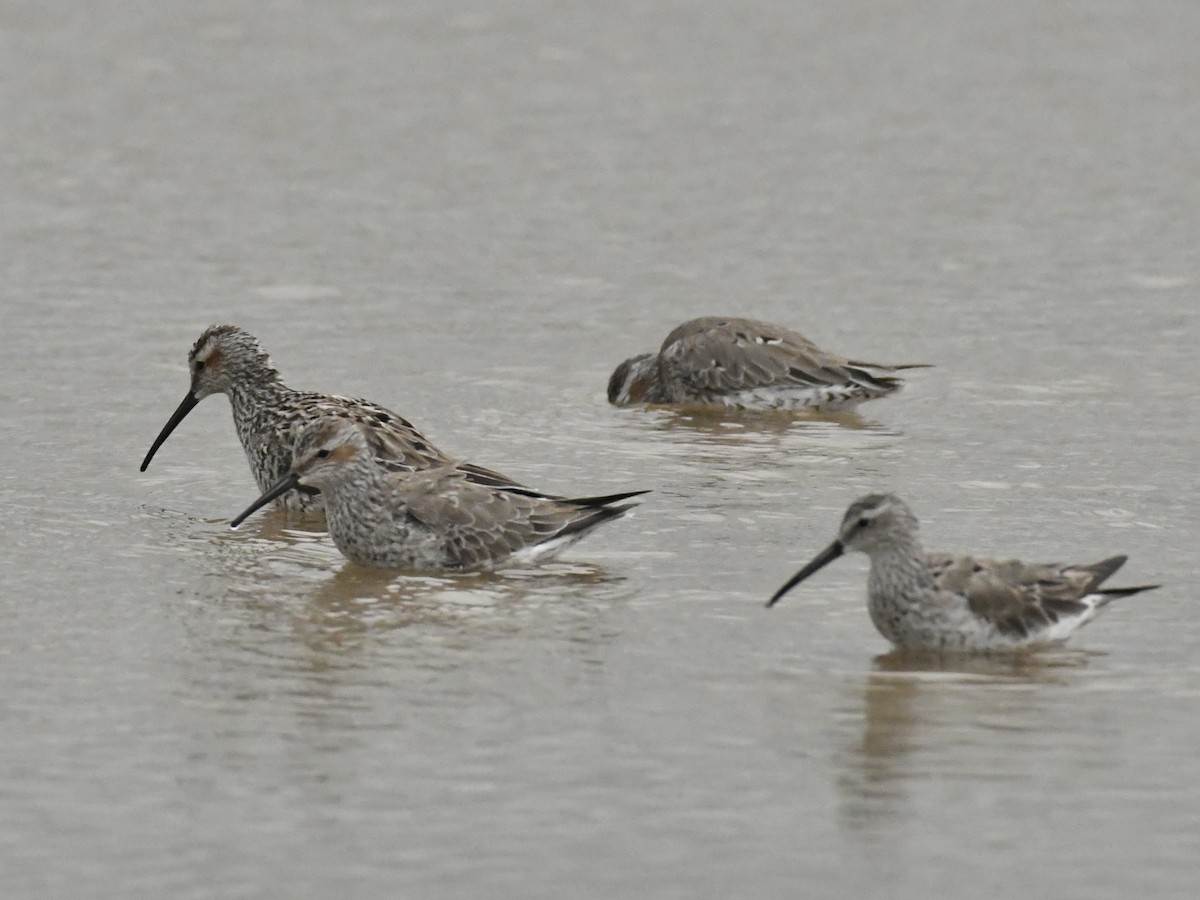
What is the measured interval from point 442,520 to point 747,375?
16.2 ft

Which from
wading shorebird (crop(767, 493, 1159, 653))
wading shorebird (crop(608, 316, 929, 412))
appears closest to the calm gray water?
wading shorebird (crop(767, 493, 1159, 653))

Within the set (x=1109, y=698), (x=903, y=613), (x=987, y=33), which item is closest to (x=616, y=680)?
(x=903, y=613)

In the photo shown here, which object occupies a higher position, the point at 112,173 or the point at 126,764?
the point at 112,173

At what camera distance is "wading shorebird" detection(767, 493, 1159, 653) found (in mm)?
9633

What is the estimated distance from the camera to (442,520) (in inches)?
446

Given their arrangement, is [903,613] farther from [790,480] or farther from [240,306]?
[240,306]

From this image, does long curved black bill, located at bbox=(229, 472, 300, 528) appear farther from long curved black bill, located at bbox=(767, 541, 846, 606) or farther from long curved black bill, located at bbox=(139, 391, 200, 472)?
long curved black bill, located at bbox=(767, 541, 846, 606)

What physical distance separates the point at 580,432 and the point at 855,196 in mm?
7145

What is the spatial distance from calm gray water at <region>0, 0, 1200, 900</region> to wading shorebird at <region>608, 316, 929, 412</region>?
0.33 m

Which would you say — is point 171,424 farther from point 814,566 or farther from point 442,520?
point 814,566

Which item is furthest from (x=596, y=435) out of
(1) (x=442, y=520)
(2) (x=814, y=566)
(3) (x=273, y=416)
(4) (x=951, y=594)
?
(4) (x=951, y=594)

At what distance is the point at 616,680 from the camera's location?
365 inches

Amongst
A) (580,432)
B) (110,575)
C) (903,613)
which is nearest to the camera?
(903,613)

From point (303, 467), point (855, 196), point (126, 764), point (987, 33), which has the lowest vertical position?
point (126, 764)
